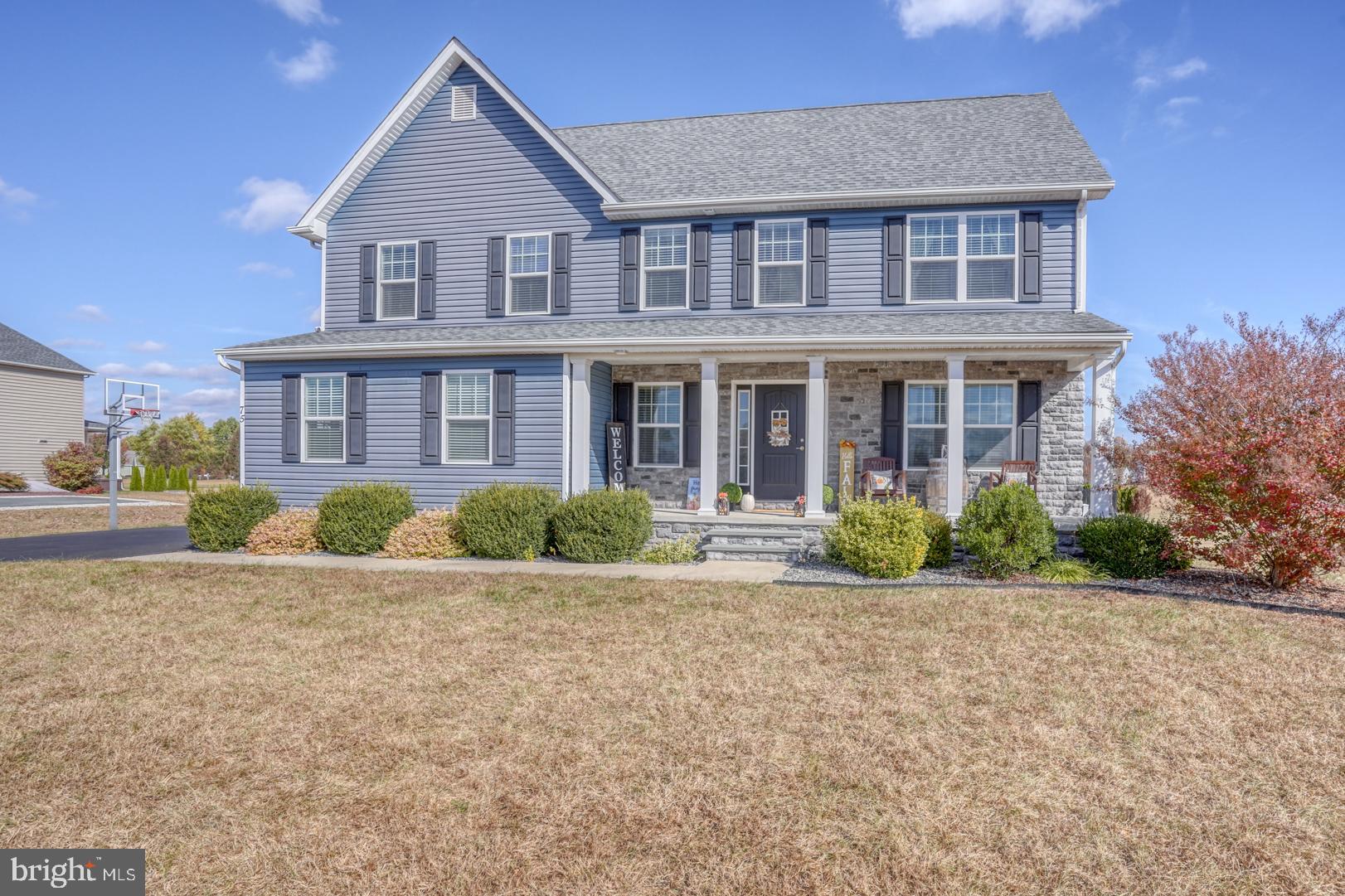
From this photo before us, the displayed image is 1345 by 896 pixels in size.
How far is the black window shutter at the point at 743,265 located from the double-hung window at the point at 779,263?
16 cm

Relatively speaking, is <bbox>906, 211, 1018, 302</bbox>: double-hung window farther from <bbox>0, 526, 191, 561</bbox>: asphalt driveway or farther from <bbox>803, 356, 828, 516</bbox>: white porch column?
<bbox>0, 526, 191, 561</bbox>: asphalt driveway

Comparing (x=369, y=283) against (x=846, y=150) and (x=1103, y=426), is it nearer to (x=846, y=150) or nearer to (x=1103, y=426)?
(x=846, y=150)

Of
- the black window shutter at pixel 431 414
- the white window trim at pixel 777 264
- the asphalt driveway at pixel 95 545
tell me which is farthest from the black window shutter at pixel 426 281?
the white window trim at pixel 777 264

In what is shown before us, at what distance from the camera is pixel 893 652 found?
6211 mm

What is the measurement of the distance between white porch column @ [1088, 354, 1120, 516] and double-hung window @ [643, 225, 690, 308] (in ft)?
23.7

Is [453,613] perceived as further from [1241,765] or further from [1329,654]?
[1329,654]

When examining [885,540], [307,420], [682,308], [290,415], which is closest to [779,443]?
[682,308]

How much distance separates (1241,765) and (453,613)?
6485 millimetres

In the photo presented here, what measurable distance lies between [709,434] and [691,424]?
85.1 inches

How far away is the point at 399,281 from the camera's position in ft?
49.9

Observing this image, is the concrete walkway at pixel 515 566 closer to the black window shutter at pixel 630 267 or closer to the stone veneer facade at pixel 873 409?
the stone veneer facade at pixel 873 409

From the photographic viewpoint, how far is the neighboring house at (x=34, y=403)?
29078 millimetres

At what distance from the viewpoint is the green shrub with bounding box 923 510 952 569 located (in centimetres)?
1002

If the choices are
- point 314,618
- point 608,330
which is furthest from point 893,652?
point 608,330
